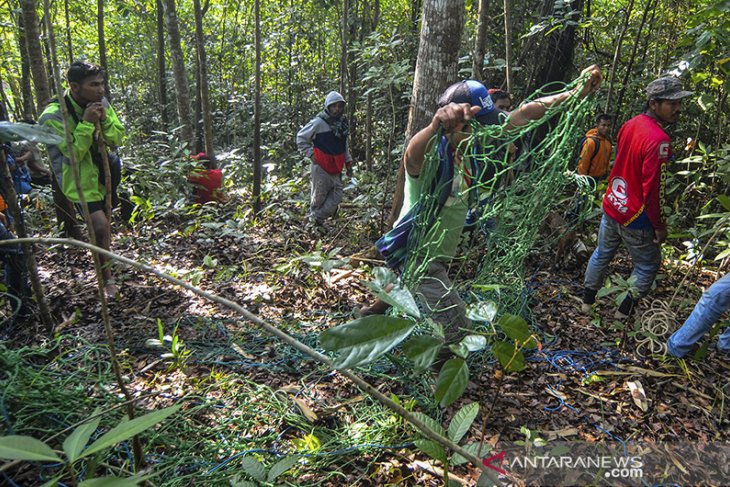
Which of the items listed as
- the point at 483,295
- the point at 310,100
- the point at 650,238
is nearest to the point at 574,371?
the point at 483,295

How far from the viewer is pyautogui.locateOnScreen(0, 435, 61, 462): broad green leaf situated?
0.87 metres

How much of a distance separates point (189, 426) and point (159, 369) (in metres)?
0.80

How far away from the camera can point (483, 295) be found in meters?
3.35

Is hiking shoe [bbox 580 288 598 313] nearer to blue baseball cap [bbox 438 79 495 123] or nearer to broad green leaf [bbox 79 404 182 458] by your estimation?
blue baseball cap [bbox 438 79 495 123]

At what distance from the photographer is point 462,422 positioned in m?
1.53

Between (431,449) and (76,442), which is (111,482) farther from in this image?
(431,449)

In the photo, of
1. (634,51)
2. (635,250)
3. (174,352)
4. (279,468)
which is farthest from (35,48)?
(634,51)

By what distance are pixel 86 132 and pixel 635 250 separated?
4.42 m

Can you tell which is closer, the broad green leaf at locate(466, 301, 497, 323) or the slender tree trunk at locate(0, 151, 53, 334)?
the broad green leaf at locate(466, 301, 497, 323)

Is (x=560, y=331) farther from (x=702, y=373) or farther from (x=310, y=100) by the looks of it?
(x=310, y=100)

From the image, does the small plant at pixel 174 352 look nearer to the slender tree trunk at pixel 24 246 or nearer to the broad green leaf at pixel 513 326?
the slender tree trunk at pixel 24 246

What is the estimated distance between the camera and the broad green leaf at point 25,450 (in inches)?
34.2

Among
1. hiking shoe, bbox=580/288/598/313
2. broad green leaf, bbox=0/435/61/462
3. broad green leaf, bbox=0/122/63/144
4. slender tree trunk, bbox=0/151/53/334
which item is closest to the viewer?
broad green leaf, bbox=0/435/61/462

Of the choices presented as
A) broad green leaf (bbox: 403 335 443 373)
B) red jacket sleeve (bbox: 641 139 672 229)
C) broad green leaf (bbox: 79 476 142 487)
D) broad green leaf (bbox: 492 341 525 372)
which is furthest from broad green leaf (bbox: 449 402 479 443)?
red jacket sleeve (bbox: 641 139 672 229)
